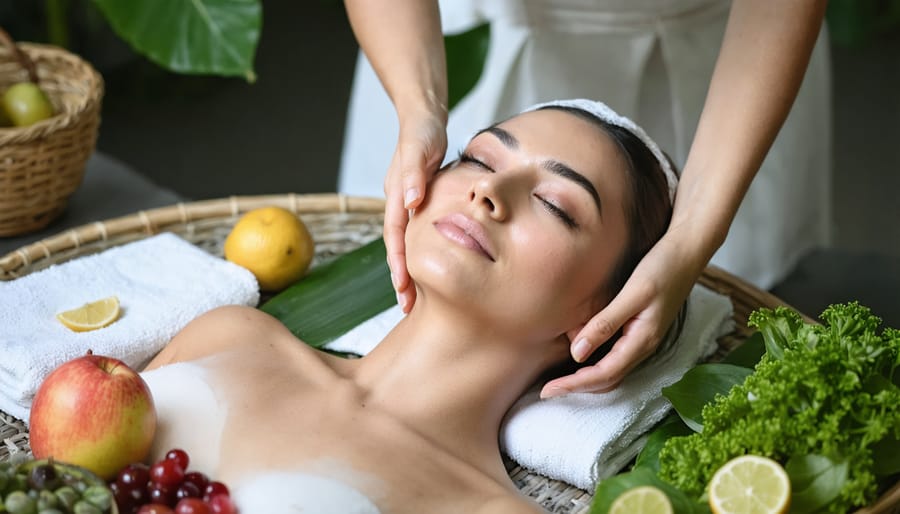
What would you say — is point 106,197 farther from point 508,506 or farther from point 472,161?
point 508,506

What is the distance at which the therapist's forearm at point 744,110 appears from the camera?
1.49m

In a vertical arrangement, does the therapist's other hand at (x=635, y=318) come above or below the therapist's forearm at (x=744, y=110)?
below

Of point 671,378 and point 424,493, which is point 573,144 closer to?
point 671,378

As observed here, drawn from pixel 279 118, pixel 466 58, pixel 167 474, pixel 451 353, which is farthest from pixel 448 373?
pixel 279 118

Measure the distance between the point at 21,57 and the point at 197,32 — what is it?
14.3 inches

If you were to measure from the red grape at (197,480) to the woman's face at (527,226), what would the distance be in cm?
39

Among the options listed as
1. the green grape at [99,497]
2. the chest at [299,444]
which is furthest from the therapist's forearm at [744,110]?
the green grape at [99,497]

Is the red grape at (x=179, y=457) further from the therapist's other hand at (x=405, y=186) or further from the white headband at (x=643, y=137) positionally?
the white headband at (x=643, y=137)

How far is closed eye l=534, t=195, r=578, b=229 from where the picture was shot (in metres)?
1.46

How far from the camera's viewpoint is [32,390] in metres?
Answer: 1.55

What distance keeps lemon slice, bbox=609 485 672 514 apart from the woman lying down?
0.20 meters

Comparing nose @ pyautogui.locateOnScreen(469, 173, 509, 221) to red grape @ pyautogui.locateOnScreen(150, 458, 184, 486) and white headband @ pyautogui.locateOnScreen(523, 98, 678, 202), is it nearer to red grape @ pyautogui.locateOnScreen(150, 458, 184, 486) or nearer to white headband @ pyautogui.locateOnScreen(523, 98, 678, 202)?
white headband @ pyautogui.locateOnScreen(523, 98, 678, 202)

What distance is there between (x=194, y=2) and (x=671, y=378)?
51.7 inches

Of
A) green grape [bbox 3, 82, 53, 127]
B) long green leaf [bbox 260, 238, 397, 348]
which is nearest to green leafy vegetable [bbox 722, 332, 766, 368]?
long green leaf [bbox 260, 238, 397, 348]
